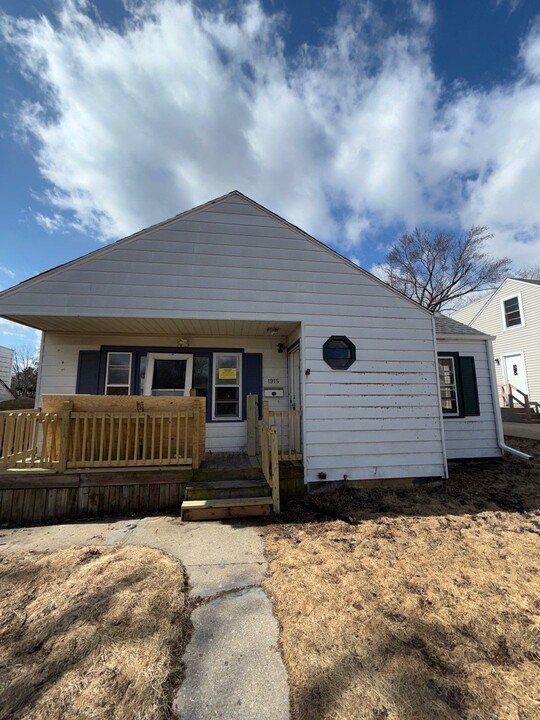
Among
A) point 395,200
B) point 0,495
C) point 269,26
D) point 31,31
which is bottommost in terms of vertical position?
point 0,495

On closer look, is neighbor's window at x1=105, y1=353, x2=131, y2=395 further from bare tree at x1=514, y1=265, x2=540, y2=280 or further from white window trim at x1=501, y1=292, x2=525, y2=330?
bare tree at x1=514, y1=265, x2=540, y2=280

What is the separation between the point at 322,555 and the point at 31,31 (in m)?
9.32

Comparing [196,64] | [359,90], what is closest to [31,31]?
[196,64]

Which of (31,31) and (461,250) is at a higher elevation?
(461,250)

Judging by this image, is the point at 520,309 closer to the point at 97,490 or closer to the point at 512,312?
the point at 512,312

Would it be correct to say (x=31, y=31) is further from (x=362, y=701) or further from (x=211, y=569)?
(x=362, y=701)

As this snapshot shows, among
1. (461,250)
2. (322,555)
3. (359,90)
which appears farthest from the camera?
(461,250)

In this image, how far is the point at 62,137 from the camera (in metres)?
6.45

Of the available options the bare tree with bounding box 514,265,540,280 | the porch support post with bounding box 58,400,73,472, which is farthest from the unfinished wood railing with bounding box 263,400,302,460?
the bare tree with bounding box 514,265,540,280

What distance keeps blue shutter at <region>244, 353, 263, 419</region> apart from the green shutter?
4782 millimetres

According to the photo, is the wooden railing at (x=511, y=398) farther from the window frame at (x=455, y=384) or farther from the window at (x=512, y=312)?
the window frame at (x=455, y=384)

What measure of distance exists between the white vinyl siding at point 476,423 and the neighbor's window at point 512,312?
11.3 m

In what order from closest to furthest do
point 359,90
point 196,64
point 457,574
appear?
point 457,574
point 196,64
point 359,90

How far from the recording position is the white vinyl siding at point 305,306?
522 centimetres
